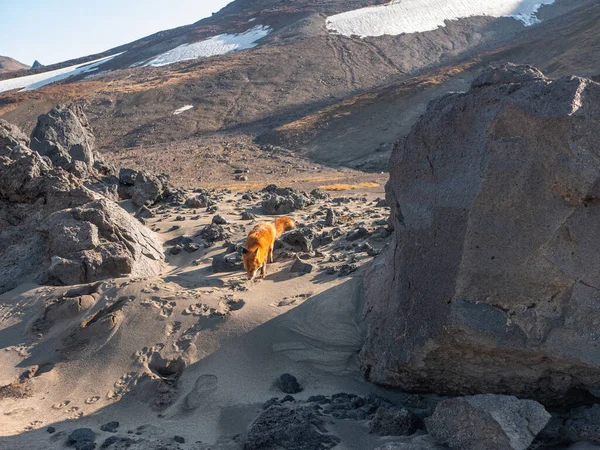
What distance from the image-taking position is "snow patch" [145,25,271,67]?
73250mm

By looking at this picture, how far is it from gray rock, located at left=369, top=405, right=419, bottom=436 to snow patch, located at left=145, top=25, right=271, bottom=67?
233 feet

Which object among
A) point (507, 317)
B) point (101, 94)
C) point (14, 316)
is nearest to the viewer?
point (507, 317)

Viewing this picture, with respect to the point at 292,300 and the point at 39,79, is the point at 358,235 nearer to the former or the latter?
the point at 292,300

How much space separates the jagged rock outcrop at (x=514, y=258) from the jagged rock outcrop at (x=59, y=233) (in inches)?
182

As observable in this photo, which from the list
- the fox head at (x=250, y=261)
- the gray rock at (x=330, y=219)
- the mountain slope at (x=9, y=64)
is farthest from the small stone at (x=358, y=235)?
the mountain slope at (x=9, y=64)

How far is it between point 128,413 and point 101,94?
48.2m

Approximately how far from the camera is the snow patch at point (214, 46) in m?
73.2

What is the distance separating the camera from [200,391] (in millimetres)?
6129

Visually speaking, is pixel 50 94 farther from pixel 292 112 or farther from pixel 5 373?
pixel 5 373

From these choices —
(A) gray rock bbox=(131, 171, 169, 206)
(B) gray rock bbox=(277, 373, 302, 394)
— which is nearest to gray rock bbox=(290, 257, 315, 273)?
(B) gray rock bbox=(277, 373, 302, 394)

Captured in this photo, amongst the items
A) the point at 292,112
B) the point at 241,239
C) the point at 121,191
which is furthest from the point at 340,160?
the point at 241,239

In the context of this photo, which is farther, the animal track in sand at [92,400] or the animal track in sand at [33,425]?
the animal track in sand at [92,400]

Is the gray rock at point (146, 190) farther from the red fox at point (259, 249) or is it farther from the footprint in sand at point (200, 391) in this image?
the footprint in sand at point (200, 391)

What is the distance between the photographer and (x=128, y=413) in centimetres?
593
